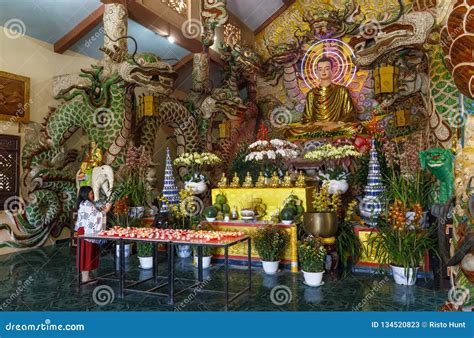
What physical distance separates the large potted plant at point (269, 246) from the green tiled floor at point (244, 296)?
0.15 m

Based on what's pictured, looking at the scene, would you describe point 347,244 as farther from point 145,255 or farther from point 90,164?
point 90,164

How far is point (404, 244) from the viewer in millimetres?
3990

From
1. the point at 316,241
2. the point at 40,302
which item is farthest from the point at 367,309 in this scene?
the point at 40,302

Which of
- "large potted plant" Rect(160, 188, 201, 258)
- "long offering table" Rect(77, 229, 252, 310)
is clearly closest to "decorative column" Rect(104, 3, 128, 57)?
"large potted plant" Rect(160, 188, 201, 258)

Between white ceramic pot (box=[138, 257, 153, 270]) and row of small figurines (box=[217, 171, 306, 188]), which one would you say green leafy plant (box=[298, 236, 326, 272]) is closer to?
row of small figurines (box=[217, 171, 306, 188])

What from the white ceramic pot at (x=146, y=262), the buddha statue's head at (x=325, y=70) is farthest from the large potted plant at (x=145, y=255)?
the buddha statue's head at (x=325, y=70)

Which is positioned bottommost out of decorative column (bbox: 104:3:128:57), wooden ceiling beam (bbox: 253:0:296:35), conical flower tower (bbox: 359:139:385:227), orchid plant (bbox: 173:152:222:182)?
conical flower tower (bbox: 359:139:385:227)

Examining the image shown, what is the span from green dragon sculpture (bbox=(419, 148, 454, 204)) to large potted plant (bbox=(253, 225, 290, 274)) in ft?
6.00

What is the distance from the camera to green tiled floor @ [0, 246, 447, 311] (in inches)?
133

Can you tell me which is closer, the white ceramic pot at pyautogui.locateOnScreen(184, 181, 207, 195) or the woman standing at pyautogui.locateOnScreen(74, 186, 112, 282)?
the woman standing at pyautogui.locateOnScreen(74, 186, 112, 282)

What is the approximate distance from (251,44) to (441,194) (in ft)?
30.8

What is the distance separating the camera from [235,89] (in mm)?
9773

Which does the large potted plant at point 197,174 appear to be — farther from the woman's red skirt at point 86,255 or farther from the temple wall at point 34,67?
the temple wall at point 34,67

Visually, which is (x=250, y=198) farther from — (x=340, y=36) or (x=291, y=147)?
(x=340, y=36)
